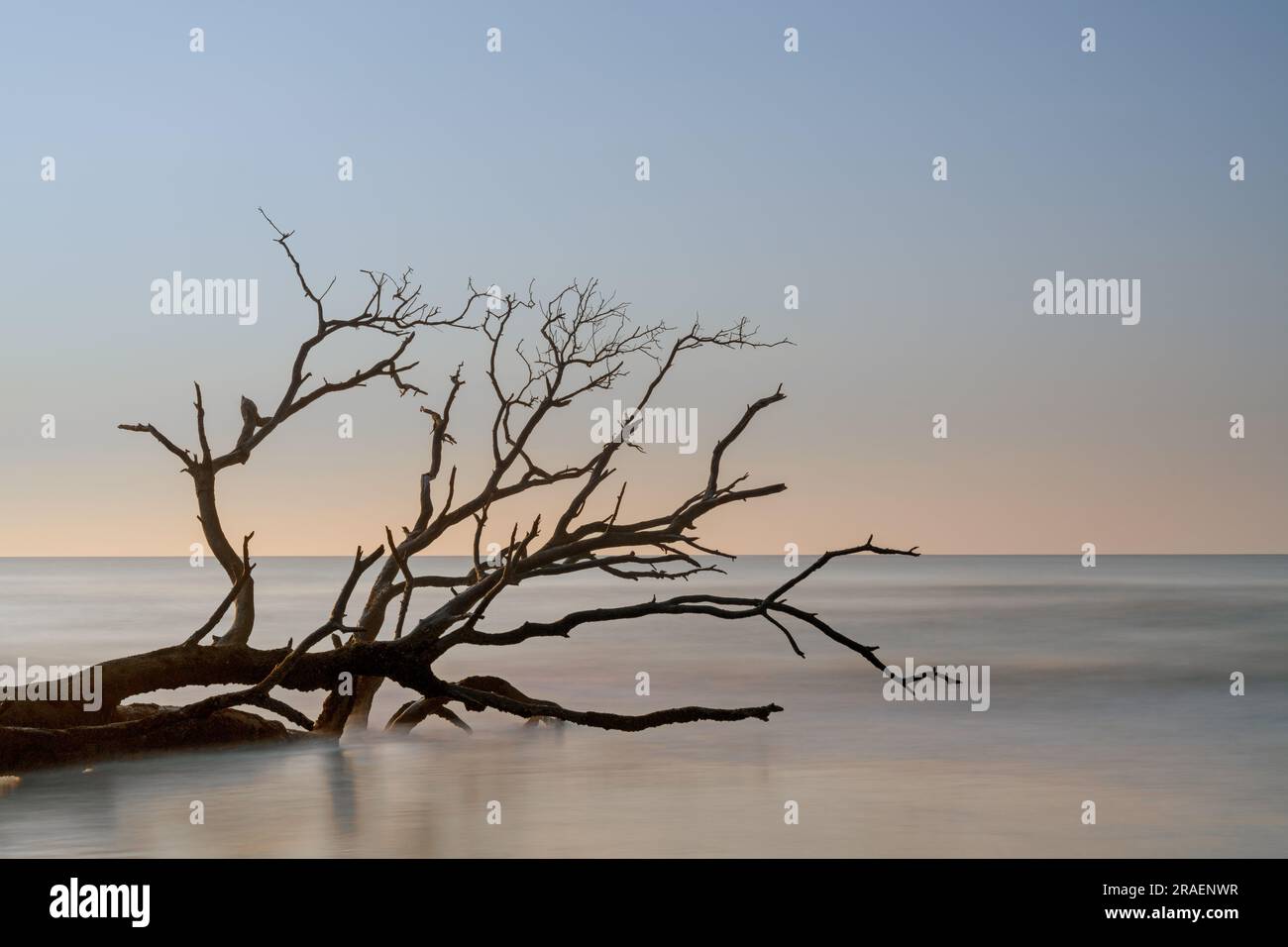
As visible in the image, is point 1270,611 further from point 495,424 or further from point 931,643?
point 495,424

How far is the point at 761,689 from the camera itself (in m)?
22.1

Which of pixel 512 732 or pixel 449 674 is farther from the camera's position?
pixel 449 674

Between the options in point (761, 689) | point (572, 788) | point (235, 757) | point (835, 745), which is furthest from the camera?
point (761, 689)

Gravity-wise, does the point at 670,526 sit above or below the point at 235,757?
above

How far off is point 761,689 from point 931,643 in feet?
42.9

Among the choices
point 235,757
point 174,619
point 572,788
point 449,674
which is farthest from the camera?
point 174,619

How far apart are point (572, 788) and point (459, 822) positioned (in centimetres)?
159

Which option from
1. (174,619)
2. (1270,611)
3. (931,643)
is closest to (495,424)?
(931,643)

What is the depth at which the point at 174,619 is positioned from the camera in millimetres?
45750

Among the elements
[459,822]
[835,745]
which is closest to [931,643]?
[835,745]

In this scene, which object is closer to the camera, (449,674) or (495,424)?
(495,424)
